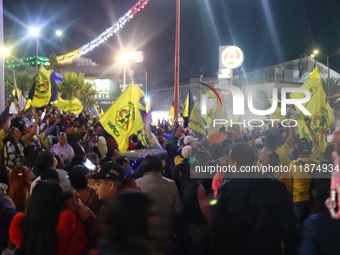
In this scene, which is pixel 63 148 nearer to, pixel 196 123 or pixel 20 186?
pixel 20 186

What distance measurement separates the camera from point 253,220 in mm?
4160

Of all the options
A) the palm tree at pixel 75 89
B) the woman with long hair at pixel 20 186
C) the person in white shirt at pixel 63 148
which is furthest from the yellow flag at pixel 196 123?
the palm tree at pixel 75 89

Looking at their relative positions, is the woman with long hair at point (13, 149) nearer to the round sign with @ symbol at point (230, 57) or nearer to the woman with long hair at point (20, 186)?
the woman with long hair at point (20, 186)

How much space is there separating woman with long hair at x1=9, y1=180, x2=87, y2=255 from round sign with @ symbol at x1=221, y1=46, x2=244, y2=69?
88.5 ft

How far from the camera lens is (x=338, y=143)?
138 inches

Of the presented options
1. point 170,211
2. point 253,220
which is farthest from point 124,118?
point 253,220

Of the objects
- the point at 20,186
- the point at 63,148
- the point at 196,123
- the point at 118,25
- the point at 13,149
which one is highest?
the point at 118,25

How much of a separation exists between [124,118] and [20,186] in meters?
4.45

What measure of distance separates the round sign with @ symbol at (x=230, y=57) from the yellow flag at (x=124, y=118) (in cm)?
2087

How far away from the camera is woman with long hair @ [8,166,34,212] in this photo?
510 centimetres

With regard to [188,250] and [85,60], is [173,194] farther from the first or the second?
[85,60]

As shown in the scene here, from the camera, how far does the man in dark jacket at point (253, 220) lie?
4152mm

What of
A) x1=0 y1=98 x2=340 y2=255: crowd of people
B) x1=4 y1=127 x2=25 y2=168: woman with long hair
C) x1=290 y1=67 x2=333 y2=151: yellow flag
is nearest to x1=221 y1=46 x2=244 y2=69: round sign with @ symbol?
x1=290 y1=67 x2=333 y2=151: yellow flag

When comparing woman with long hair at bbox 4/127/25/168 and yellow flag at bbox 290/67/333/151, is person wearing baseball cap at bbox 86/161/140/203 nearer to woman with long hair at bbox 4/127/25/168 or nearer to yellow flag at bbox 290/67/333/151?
woman with long hair at bbox 4/127/25/168
